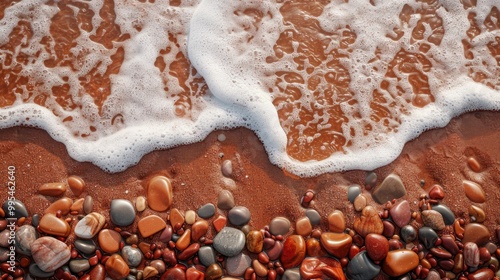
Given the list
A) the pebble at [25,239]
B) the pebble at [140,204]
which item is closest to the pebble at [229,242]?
the pebble at [140,204]

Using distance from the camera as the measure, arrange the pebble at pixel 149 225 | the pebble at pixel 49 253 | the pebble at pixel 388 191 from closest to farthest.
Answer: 1. the pebble at pixel 49 253
2. the pebble at pixel 149 225
3. the pebble at pixel 388 191

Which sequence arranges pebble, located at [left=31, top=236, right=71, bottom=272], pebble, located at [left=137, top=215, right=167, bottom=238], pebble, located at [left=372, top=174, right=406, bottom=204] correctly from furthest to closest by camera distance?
1. pebble, located at [left=372, top=174, right=406, bottom=204]
2. pebble, located at [left=137, top=215, right=167, bottom=238]
3. pebble, located at [left=31, top=236, right=71, bottom=272]

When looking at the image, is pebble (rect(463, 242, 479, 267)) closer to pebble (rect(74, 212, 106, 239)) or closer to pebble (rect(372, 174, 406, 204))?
pebble (rect(372, 174, 406, 204))

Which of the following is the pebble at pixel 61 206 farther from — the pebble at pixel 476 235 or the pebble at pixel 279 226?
the pebble at pixel 476 235

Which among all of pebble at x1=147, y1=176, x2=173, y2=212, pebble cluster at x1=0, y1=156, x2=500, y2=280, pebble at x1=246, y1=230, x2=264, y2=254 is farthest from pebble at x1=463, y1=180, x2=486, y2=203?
pebble at x1=147, y1=176, x2=173, y2=212

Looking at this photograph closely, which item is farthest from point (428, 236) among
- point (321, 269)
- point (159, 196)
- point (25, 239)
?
point (25, 239)

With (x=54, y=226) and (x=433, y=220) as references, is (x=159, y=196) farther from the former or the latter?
(x=433, y=220)
